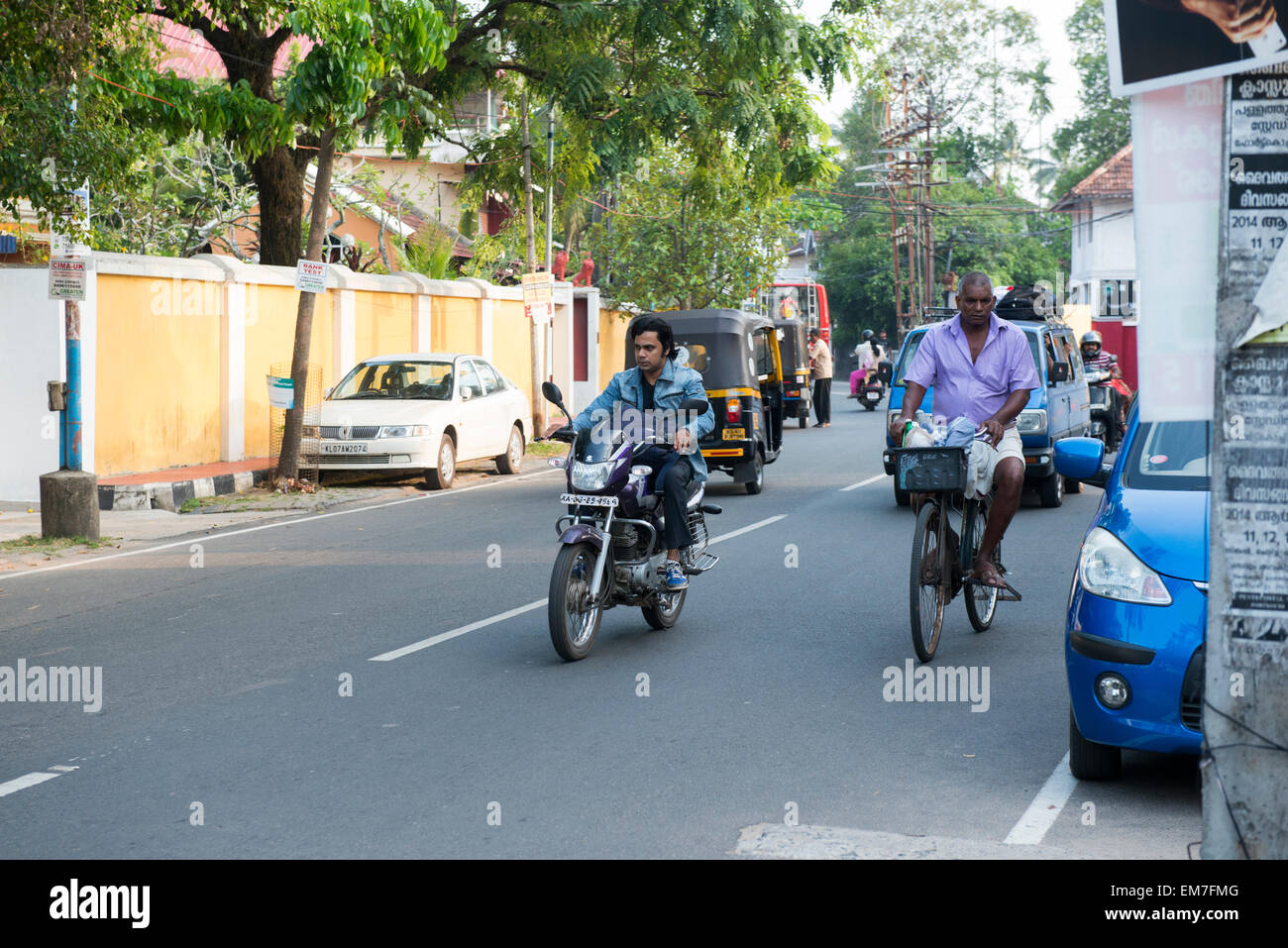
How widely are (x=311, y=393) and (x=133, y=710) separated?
1398 centimetres

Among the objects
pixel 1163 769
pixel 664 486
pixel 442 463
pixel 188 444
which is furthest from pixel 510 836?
pixel 188 444

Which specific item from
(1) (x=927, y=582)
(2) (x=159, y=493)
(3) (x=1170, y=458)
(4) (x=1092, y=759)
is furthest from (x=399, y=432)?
(4) (x=1092, y=759)

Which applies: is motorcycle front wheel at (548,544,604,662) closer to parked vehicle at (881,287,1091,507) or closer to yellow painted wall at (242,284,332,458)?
parked vehicle at (881,287,1091,507)

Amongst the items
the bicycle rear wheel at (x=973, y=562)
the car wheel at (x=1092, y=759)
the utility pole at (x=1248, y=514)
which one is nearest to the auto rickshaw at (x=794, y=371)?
the bicycle rear wheel at (x=973, y=562)

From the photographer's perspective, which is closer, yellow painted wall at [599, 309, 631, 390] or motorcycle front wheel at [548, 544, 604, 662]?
motorcycle front wheel at [548, 544, 604, 662]

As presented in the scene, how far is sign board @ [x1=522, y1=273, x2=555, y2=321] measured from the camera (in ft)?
79.0

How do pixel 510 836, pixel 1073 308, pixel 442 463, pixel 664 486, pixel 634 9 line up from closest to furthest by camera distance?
1. pixel 510 836
2. pixel 664 486
3. pixel 442 463
4. pixel 634 9
5. pixel 1073 308

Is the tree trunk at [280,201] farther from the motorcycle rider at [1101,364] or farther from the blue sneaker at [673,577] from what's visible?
the blue sneaker at [673,577]

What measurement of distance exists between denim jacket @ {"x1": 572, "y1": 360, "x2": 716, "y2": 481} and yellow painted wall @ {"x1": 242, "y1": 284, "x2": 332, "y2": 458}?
1171 cm

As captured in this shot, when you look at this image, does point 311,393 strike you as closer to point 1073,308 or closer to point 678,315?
point 678,315

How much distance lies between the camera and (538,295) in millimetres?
24172

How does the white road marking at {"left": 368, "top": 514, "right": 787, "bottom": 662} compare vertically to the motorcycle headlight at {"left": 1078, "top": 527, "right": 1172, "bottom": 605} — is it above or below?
below

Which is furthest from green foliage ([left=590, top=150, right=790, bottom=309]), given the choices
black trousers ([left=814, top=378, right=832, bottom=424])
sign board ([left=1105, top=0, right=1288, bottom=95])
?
sign board ([left=1105, top=0, right=1288, bottom=95])

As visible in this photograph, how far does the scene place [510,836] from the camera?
4.93 meters
